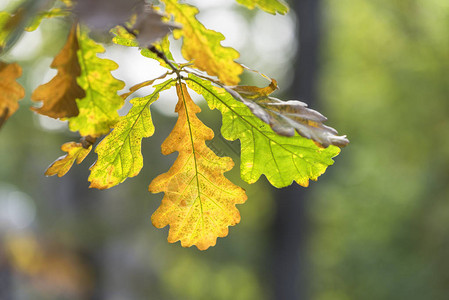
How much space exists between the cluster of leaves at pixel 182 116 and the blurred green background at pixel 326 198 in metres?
5.73

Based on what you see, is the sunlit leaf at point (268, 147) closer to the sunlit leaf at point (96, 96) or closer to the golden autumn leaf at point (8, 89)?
the sunlit leaf at point (96, 96)

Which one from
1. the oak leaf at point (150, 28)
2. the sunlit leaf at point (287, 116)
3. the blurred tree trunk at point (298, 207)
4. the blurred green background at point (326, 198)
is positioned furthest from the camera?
the blurred green background at point (326, 198)

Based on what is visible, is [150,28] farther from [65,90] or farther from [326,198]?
[326,198]

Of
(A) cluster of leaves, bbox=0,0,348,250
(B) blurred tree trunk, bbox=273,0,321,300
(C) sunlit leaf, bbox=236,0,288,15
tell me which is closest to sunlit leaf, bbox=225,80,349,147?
(A) cluster of leaves, bbox=0,0,348,250

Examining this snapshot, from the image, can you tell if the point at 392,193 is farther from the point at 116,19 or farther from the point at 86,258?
the point at 116,19

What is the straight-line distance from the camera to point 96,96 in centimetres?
62

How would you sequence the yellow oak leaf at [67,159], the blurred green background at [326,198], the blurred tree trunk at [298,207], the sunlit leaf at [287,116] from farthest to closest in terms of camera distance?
1. the blurred green background at [326,198]
2. the blurred tree trunk at [298,207]
3. the yellow oak leaf at [67,159]
4. the sunlit leaf at [287,116]

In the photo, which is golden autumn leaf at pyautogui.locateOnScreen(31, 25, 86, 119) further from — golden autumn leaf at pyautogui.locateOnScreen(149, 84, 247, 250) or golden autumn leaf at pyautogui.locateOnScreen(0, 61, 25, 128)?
golden autumn leaf at pyautogui.locateOnScreen(149, 84, 247, 250)

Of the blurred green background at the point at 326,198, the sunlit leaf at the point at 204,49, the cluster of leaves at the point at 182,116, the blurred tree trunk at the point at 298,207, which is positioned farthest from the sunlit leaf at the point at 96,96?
the blurred green background at the point at 326,198

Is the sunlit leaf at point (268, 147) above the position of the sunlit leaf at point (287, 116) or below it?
below

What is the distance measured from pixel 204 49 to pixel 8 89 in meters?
0.28

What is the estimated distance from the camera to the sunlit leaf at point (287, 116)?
55 centimetres

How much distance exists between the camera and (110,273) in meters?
7.21

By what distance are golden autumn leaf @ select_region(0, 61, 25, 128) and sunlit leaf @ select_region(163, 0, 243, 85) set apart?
0.23 meters
